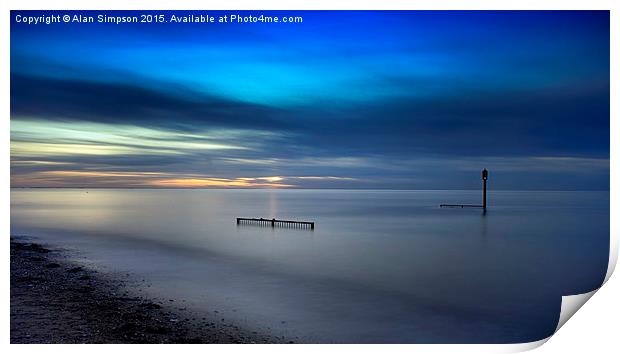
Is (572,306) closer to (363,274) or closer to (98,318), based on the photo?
(363,274)

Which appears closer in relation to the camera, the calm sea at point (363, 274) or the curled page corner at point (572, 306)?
the curled page corner at point (572, 306)

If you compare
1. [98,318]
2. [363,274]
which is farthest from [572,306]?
[98,318]

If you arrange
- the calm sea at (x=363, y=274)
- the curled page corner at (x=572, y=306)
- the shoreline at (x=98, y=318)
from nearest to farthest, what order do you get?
the shoreline at (x=98, y=318) → the curled page corner at (x=572, y=306) → the calm sea at (x=363, y=274)

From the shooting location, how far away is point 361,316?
1023 cm

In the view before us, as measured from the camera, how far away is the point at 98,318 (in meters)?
8.72

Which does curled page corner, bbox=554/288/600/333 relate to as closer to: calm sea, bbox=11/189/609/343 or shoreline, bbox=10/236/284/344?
calm sea, bbox=11/189/609/343

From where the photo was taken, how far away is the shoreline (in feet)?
26.2

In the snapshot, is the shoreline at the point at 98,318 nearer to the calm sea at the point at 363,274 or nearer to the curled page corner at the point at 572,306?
the calm sea at the point at 363,274

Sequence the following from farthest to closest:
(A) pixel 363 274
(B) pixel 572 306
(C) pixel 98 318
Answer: (A) pixel 363 274
(C) pixel 98 318
(B) pixel 572 306

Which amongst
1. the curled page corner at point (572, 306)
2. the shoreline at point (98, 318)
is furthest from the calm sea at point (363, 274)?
the curled page corner at point (572, 306)

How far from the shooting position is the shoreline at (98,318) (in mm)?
8000
